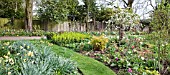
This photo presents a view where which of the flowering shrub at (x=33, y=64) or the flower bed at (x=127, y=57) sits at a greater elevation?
the flowering shrub at (x=33, y=64)

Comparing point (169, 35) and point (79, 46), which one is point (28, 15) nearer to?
point (79, 46)

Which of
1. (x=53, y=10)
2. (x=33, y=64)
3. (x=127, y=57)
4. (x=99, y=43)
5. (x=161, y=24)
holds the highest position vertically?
(x=161, y=24)

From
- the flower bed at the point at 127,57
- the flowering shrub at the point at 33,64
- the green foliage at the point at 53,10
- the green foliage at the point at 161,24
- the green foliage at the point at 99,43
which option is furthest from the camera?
the green foliage at the point at 53,10

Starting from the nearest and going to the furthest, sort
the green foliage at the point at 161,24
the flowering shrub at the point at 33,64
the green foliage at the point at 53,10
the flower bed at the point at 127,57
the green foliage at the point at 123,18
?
the flowering shrub at the point at 33,64 → the green foliage at the point at 161,24 → the flower bed at the point at 127,57 → the green foliage at the point at 123,18 → the green foliage at the point at 53,10

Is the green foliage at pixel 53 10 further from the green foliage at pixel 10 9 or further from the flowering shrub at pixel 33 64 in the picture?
the flowering shrub at pixel 33 64

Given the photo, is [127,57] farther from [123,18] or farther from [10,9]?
[10,9]

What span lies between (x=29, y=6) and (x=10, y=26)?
459 cm

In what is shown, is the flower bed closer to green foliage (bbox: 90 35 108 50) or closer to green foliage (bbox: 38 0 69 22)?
green foliage (bbox: 90 35 108 50)

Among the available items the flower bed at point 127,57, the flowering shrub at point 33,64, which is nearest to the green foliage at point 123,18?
the flower bed at point 127,57

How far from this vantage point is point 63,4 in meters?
25.5

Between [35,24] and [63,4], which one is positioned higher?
[63,4]

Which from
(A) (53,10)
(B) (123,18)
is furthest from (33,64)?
(A) (53,10)

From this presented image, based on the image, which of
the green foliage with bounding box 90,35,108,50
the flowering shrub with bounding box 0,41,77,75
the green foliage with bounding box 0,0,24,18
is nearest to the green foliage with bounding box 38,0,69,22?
the green foliage with bounding box 0,0,24,18

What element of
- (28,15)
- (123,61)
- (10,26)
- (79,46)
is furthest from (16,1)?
(123,61)
